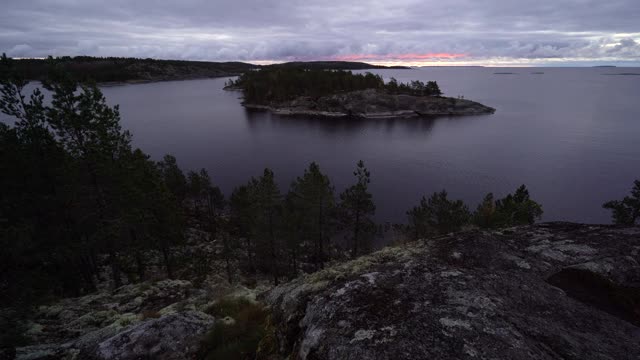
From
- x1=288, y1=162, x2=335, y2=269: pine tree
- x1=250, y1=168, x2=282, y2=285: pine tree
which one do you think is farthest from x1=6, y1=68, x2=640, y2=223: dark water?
x1=250, y1=168, x2=282, y2=285: pine tree

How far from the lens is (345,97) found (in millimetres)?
162500

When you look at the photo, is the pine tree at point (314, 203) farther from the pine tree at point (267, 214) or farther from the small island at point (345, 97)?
the small island at point (345, 97)

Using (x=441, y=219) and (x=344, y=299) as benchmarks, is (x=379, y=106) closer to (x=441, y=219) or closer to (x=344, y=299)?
(x=441, y=219)

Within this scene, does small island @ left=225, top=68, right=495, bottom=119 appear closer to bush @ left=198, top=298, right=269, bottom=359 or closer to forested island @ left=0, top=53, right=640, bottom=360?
forested island @ left=0, top=53, right=640, bottom=360

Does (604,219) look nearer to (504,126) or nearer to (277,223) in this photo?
(277,223)

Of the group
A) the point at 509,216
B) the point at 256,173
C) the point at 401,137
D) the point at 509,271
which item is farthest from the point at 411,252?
the point at 401,137

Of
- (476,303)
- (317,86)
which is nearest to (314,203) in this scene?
(476,303)

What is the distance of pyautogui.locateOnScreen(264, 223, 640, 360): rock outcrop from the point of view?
5.06 meters

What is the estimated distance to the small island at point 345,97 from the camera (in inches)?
6097

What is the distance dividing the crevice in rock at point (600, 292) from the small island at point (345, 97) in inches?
5823

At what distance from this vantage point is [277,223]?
3491cm

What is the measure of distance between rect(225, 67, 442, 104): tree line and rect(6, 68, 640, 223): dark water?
29.2m

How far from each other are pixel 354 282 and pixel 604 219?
62185 mm

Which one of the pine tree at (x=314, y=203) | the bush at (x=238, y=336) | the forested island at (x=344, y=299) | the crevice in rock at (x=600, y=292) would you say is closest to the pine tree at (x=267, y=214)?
the pine tree at (x=314, y=203)
